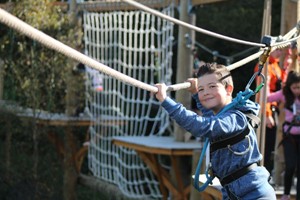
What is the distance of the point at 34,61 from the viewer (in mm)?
7023

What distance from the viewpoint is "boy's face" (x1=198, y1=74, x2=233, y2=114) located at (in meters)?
3.16

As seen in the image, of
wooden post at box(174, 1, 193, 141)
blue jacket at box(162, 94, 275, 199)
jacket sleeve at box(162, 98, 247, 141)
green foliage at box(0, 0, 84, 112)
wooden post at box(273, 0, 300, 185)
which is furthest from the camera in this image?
green foliage at box(0, 0, 84, 112)

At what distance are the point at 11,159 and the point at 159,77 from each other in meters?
1.58

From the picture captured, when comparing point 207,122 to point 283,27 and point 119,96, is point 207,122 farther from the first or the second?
point 119,96

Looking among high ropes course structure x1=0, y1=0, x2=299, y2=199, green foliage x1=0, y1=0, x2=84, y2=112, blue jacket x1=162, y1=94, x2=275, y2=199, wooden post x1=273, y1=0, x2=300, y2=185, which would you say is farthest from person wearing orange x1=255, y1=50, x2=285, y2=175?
blue jacket x1=162, y1=94, x2=275, y2=199

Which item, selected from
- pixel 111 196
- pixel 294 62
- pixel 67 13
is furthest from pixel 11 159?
pixel 294 62

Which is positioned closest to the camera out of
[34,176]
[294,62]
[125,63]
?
[294,62]

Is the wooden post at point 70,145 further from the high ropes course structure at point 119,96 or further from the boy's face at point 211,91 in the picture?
the boy's face at point 211,91

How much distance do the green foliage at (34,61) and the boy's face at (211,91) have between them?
3.93m

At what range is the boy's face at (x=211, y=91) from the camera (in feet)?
10.4

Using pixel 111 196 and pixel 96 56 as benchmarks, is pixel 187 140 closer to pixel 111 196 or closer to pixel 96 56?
pixel 111 196

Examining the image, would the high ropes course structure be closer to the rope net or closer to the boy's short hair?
the rope net

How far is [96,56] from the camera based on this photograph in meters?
8.09

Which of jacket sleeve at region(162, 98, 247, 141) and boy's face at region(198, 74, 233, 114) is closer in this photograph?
jacket sleeve at region(162, 98, 247, 141)
